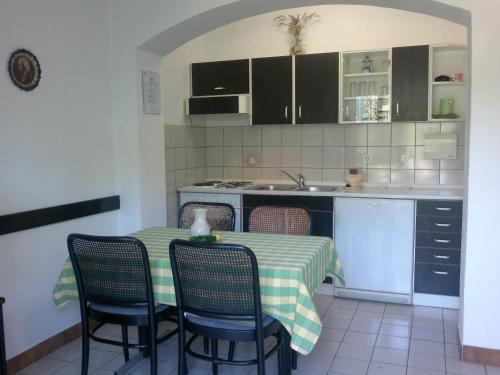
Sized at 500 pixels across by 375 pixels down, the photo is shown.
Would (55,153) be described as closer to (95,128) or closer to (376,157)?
(95,128)

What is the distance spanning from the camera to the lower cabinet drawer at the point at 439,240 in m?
3.67

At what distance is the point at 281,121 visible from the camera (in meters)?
4.42

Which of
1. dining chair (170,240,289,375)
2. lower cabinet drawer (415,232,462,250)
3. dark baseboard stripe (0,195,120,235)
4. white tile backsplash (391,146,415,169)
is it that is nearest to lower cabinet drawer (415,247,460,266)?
lower cabinet drawer (415,232,462,250)

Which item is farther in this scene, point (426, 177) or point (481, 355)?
point (426, 177)

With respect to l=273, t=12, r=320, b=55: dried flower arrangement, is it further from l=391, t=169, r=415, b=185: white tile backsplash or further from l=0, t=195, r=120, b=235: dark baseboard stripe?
l=0, t=195, r=120, b=235: dark baseboard stripe

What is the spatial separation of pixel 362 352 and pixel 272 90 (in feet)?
7.99

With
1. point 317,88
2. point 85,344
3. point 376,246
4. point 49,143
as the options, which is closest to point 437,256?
point 376,246

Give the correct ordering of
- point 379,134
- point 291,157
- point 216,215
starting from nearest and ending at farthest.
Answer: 1. point 216,215
2. point 379,134
3. point 291,157

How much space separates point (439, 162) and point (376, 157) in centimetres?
54

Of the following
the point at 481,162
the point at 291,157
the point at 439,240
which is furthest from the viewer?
the point at 291,157

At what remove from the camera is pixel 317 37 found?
14.6 ft

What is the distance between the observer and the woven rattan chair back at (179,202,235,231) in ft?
10.7

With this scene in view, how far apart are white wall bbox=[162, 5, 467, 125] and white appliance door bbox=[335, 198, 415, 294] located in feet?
4.76

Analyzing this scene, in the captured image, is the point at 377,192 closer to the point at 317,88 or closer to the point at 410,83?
the point at 410,83
